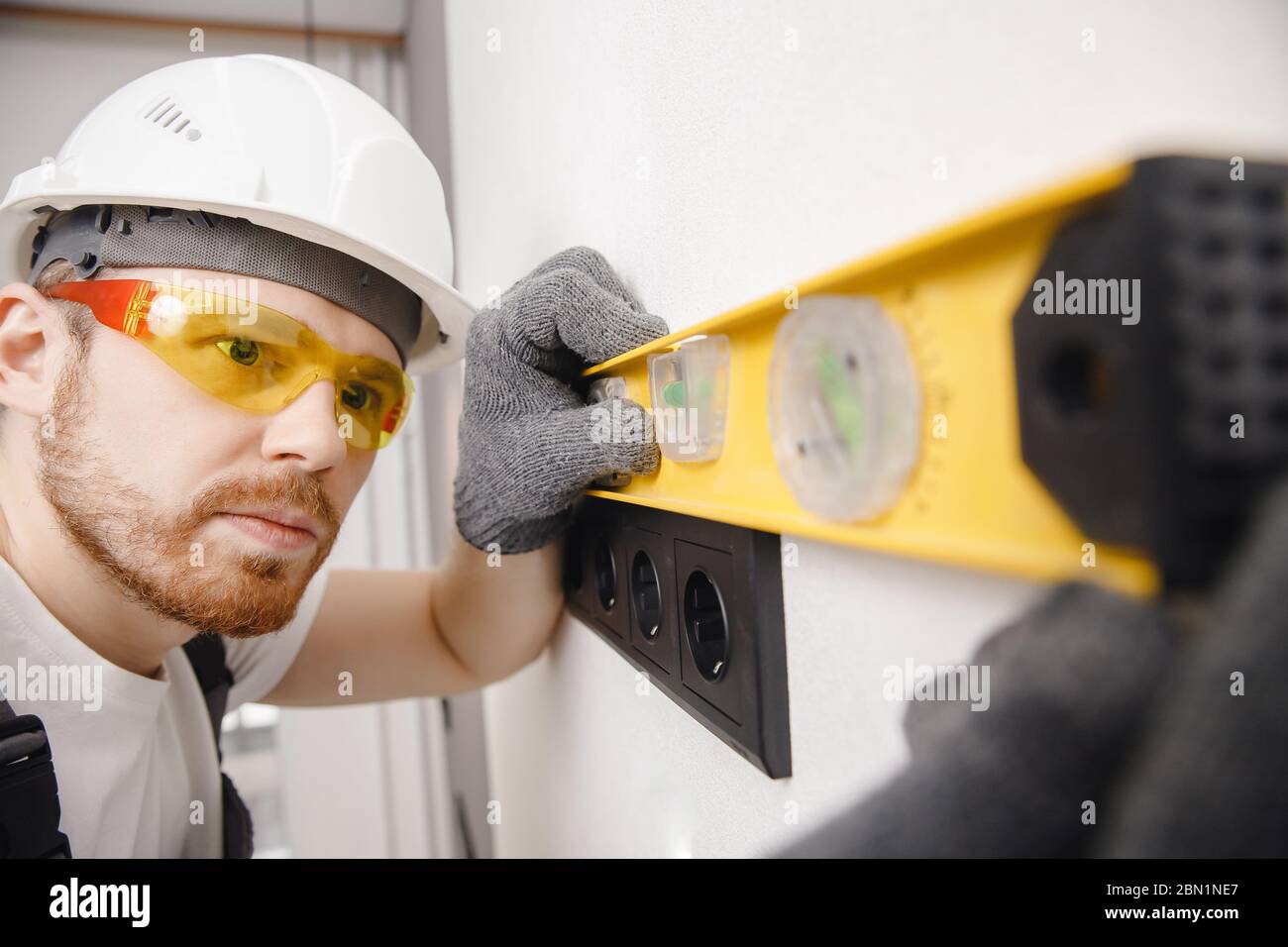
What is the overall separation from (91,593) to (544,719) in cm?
59

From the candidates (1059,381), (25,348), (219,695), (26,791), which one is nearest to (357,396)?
(25,348)

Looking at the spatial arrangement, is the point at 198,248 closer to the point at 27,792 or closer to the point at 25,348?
the point at 25,348

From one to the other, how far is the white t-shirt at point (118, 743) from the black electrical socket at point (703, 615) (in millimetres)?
583

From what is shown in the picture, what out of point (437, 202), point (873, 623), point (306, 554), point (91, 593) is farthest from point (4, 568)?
point (873, 623)

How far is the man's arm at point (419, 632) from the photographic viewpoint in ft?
3.00

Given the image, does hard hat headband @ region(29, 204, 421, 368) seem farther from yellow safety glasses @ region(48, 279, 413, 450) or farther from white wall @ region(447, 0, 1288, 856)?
white wall @ region(447, 0, 1288, 856)

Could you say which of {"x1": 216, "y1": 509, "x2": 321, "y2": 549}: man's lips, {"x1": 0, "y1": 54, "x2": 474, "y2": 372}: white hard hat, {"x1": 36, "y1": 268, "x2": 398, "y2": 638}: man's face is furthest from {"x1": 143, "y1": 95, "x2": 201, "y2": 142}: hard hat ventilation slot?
{"x1": 216, "y1": 509, "x2": 321, "y2": 549}: man's lips

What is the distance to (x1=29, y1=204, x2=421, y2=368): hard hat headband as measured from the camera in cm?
69

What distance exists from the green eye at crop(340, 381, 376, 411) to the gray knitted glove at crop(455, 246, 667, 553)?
137 millimetres

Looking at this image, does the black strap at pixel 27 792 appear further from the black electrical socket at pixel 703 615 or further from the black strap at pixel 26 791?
the black electrical socket at pixel 703 615
